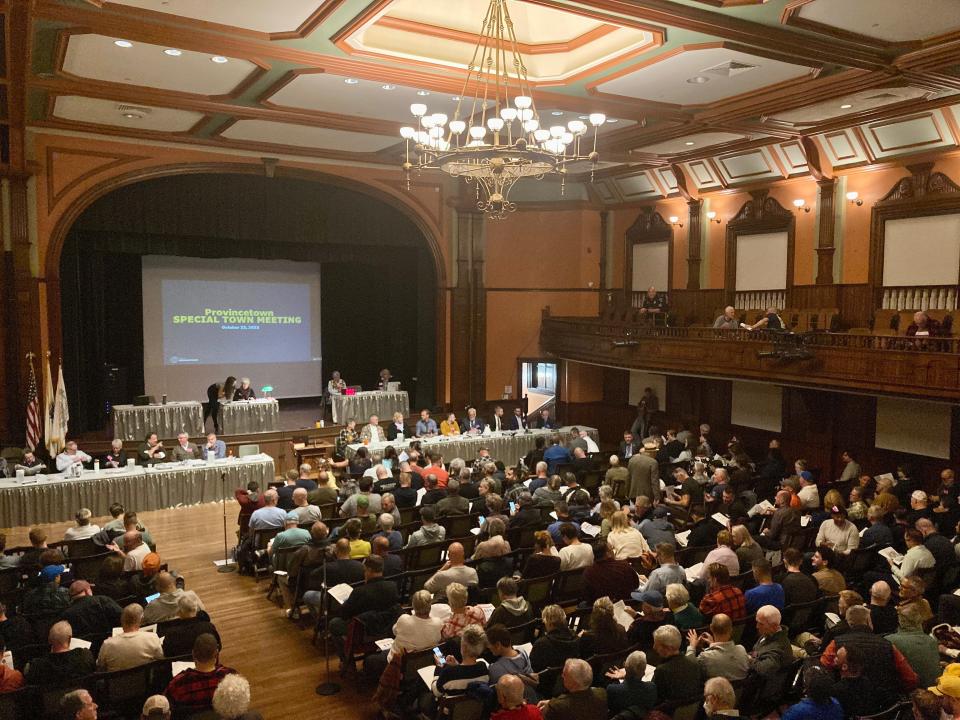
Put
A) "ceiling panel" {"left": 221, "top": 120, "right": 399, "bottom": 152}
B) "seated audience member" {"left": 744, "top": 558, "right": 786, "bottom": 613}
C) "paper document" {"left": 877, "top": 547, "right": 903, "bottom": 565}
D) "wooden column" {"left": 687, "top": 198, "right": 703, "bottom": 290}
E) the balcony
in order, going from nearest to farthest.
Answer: "seated audience member" {"left": 744, "top": 558, "right": 786, "bottom": 613}, "paper document" {"left": 877, "top": 547, "right": 903, "bottom": 565}, the balcony, "ceiling panel" {"left": 221, "top": 120, "right": 399, "bottom": 152}, "wooden column" {"left": 687, "top": 198, "right": 703, "bottom": 290}

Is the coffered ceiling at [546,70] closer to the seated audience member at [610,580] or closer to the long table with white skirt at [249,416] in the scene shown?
the long table with white skirt at [249,416]

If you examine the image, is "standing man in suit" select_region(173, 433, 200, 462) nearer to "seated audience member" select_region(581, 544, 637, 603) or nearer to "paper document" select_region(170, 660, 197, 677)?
"paper document" select_region(170, 660, 197, 677)

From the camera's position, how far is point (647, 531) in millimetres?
7723

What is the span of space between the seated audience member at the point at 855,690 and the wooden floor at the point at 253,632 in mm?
3287

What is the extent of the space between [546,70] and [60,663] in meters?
8.86

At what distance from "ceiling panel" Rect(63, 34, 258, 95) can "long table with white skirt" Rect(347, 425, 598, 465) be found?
5971 millimetres

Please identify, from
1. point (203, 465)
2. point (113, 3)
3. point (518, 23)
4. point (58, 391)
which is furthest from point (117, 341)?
point (518, 23)

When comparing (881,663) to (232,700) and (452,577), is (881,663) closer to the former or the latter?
(452,577)

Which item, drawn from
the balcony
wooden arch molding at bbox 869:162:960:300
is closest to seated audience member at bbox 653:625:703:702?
the balcony

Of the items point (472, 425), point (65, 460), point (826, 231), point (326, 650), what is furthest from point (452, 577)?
point (826, 231)

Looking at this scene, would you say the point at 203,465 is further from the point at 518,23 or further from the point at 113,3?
the point at 518,23

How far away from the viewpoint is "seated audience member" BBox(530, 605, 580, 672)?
4863mm

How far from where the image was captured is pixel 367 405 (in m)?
15.7

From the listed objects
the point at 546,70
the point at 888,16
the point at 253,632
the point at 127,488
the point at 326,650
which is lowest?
the point at 253,632
